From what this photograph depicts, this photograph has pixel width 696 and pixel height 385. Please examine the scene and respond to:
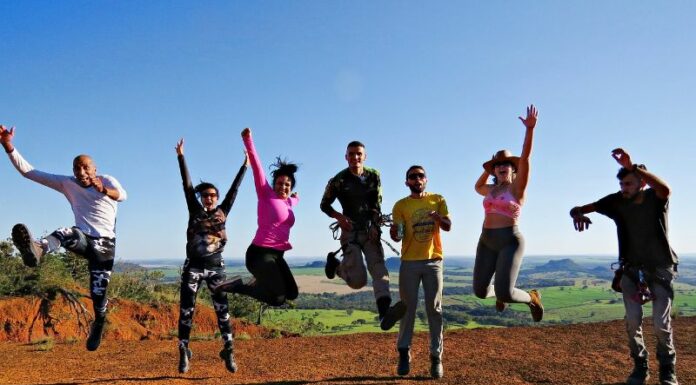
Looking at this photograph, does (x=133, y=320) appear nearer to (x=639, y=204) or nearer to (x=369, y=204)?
(x=369, y=204)

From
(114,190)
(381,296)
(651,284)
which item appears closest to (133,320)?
(114,190)

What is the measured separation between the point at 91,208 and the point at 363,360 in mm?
5107

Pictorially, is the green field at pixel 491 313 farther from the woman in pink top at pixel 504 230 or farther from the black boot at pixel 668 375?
the black boot at pixel 668 375

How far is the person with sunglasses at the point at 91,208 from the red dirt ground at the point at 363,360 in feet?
5.71

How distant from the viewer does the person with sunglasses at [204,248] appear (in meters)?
7.02

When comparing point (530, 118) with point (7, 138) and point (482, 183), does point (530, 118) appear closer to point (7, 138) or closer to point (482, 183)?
point (482, 183)

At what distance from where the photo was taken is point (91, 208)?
6824 mm

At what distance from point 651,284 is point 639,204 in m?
1.05

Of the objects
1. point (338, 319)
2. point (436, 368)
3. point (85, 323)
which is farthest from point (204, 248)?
point (338, 319)

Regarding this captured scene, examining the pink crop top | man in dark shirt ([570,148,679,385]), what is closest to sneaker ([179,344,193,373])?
the pink crop top

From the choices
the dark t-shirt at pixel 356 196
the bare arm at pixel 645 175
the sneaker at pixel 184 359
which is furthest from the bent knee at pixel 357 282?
the bare arm at pixel 645 175

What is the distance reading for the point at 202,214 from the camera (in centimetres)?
717

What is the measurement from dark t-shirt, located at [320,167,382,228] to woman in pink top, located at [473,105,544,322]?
1543mm

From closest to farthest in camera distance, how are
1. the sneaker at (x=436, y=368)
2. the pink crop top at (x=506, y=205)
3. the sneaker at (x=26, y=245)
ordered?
the sneaker at (x=26, y=245), the pink crop top at (x=506, y=205), the sneaker at (x=436, y=368)
